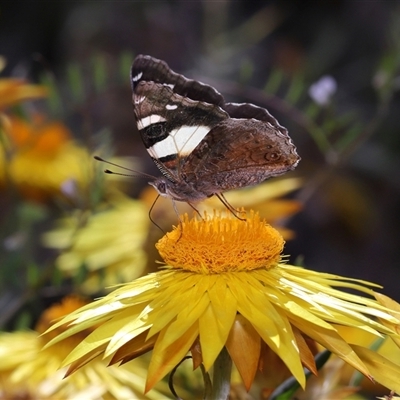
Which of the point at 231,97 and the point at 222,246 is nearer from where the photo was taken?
the point at 222,246

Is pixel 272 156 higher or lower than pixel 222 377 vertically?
higher

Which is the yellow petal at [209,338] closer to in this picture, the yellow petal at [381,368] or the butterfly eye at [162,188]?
the yellow petal at [381,368]

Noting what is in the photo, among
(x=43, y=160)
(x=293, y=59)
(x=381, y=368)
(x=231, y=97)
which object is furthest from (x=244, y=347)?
(x=293, y=59)

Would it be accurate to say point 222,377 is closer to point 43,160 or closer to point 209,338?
point 209,338

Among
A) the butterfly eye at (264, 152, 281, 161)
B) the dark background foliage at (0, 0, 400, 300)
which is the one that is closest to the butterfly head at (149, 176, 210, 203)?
the butterfly eye at (264, 152, 281, 161)

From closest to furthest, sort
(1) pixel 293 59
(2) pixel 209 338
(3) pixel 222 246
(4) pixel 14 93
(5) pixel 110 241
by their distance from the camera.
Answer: (2) pixel 209 338, (3) pixel 222 246, (4) pixel 14 93, (5) pixel 110 241, (1) pixel 293 59

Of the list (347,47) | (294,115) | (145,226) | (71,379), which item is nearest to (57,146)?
(145,226)
